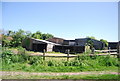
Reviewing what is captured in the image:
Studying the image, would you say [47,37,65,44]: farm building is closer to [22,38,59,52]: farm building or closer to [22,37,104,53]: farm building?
[22,37,104,53]: farm building

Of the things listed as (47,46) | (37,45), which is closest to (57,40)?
(37,45)

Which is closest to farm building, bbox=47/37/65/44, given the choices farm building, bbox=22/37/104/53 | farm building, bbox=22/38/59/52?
farm building, bbox=22/37/104/53

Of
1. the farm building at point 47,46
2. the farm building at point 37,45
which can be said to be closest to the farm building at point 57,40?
the farm building at point 47,46

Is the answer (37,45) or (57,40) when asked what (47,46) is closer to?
(37,45)

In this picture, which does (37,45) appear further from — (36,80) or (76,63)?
(36,80)

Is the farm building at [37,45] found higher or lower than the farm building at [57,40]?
lower

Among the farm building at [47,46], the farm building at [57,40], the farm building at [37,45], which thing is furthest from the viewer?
the farm building at [57,40]

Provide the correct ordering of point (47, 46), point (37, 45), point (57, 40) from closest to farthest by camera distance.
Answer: point (47, 46) < point (37, 45) < point (57, 40)

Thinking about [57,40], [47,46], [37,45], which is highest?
[57,40]

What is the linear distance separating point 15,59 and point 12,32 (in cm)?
2513

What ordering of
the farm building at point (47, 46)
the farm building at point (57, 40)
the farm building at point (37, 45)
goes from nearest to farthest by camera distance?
1. the farm building at point (47, 46)
2. the farm building at point (37, 45)
3. the farm building at point (57, 40)

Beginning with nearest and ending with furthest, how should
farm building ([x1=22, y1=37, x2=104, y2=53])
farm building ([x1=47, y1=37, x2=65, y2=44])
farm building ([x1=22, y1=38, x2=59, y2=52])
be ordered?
farm building ([x1=22, y1=37, x2=104, y2=53]) < farm building ([x1=22, y1=38, x2=59, y2=52]) < farm building ([x1=47, y1=37, x2=65, y2=44])

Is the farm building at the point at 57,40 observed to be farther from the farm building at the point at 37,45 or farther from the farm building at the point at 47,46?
the farm building at the point at 37,45

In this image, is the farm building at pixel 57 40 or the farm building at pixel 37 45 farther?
the farm building at pixel 57 40
